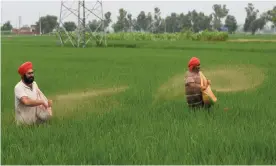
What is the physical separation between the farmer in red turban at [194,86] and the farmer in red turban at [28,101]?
1.69m

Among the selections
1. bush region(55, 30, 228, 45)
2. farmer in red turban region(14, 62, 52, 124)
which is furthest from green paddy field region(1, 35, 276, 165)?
bush region(55, 30, 228, 45)

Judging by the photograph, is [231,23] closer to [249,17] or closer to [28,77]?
[249,17]

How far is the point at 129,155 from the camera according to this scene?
3.26 meters

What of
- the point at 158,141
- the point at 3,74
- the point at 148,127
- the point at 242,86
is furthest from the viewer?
the point at 3,74

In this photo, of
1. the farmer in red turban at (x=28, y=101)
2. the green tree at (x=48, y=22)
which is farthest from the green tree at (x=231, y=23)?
the farmer in red turban at (x=28, y=101)

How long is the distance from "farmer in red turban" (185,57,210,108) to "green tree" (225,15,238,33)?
7503 centimetres

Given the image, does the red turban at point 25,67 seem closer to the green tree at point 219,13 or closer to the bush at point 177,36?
the bush at point 177,36

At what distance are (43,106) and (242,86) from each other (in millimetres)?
4661

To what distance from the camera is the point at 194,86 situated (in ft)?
17.6

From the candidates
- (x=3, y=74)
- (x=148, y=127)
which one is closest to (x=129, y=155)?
(x=148, y=127)

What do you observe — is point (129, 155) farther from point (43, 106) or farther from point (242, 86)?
point (242, 86)

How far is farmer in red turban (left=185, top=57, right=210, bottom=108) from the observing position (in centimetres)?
536

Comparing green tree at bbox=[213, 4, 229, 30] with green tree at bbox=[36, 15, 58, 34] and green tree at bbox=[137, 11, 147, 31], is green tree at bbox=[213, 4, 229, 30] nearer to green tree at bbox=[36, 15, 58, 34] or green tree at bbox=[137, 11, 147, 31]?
green tree at bbox=[137, 11, 147, 31]

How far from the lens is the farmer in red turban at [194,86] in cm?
536
